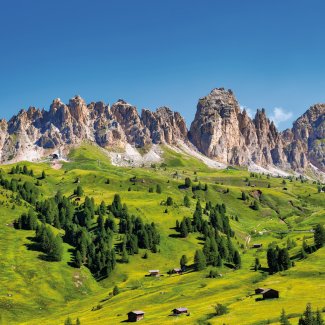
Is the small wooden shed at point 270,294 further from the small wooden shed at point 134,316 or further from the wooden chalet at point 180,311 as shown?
the small wooden shed at point 134,316

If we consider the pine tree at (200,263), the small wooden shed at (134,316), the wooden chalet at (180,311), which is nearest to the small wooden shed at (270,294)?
the wooden chalet at (180,311)

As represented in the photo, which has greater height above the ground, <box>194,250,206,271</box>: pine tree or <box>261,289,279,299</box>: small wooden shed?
<box>261,289,279,299</box>: small wooden shed

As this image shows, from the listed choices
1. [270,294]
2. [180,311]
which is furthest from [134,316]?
[270,294]

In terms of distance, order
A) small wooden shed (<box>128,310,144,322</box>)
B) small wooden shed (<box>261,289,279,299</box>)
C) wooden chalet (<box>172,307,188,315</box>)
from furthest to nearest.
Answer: small wooden shed (<box>261,289,279,299</box>) → small wooden shed (<box>128,310,144,322</box>) → wooden chalet (<box>172,307,188,315</box>)

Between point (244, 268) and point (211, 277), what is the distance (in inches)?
871

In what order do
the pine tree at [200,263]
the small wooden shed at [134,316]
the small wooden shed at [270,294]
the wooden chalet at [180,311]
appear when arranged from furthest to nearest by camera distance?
the pine tree at [200,263]
the small wooden shed at [270,294]
the small wooden shed at [134,316]
the wooden chalet at [180,311]

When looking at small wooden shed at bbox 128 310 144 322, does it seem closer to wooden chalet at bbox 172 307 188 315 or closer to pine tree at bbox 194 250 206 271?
wooden chalet at bbox 172 307 188 315

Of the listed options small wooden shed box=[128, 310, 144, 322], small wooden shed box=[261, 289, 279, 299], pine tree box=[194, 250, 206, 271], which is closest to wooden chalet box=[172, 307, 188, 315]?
small wooden shed box=[128, 310, 144, 322]

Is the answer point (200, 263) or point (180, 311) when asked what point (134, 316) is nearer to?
point (180, 311)

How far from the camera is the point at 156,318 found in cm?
12319

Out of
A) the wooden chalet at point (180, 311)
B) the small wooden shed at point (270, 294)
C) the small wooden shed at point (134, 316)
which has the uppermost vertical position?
the small wooden shed at point (270, 294)

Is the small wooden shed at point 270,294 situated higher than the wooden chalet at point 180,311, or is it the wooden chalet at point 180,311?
the small wooden shed at point 270,294

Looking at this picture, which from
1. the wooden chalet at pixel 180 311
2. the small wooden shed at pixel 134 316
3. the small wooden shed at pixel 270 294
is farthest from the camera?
the small wooden shed at pixel 270 294

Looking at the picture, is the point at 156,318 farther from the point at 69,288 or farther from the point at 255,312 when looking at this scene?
the point at 69,288
